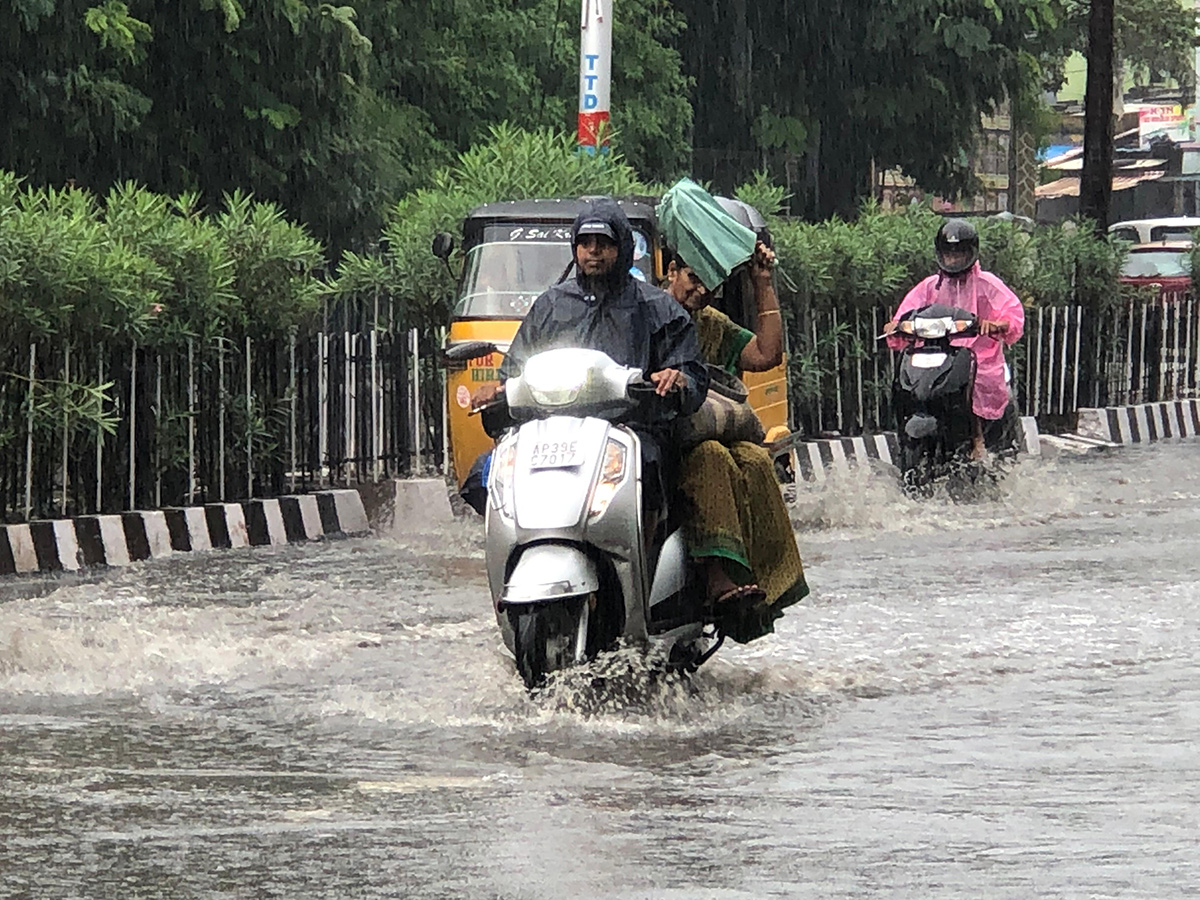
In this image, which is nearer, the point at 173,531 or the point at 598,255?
the point at 598,255

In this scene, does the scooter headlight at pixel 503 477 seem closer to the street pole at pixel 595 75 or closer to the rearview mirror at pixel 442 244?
the rearview mirror at pixel 442 244

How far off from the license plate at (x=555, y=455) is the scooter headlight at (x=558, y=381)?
125 mm

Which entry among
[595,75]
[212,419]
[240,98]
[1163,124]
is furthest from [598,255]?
[1163,124]

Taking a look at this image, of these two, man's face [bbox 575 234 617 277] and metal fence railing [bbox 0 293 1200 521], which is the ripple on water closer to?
metal fence railing [bbox 0 293 1200 521]

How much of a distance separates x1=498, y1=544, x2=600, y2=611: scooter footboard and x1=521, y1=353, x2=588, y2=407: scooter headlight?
43 cm

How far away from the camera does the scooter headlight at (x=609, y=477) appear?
769cm

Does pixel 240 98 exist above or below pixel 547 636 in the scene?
above

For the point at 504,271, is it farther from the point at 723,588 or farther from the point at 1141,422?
the point at 1141,422

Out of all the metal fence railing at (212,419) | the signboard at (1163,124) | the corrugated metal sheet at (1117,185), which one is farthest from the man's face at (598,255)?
the signboard at (1163,124)

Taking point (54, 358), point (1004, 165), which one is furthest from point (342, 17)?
point (1004, 165)

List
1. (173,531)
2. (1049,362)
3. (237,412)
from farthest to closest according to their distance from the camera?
(1049,362) → (237,412) → (173,531)

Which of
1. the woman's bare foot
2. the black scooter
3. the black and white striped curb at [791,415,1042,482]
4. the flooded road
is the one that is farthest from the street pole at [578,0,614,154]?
the woman's bare foot

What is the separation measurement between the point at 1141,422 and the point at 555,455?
60.0 feet

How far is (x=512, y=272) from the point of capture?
15.7m
